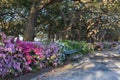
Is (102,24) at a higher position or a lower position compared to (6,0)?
lower

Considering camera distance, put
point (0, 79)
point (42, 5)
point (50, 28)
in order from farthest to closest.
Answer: point (50, 28)
point (42, 5)
point (0, 79)

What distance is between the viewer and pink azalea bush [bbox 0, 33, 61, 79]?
35.5ft

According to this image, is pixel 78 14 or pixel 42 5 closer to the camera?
pixel 42 5

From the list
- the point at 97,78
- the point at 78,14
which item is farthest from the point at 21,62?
the point at 78,14

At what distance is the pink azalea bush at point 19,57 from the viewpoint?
10807 millimetres

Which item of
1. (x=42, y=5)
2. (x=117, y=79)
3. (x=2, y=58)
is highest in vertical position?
(x=42, y=5)

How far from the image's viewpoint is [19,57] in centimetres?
1191

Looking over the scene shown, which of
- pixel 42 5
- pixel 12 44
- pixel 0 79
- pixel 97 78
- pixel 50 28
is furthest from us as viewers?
pixel 50 28

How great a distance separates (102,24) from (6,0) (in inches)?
844

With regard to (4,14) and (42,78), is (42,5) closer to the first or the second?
(42,78)

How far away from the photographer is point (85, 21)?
44.2 metres

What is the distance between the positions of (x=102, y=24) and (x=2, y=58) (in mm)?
37646

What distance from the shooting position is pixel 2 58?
10.7m

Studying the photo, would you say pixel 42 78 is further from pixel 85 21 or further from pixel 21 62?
pixel 85 21
